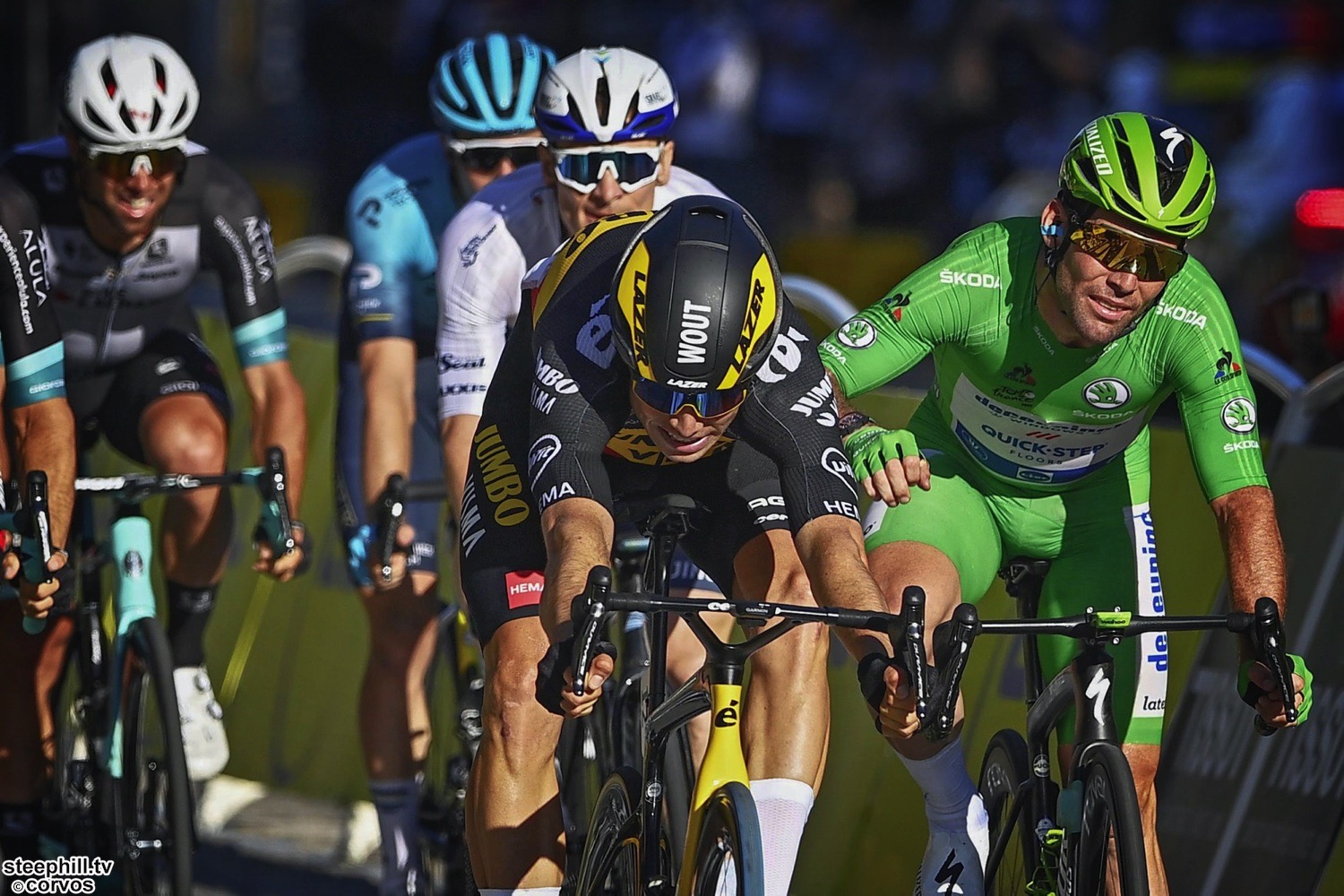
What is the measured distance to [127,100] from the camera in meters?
6.32

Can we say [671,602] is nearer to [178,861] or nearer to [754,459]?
[754,459]

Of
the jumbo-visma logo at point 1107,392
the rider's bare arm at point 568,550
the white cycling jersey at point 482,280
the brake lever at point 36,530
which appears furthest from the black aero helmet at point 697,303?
the brake lever at point 36,530

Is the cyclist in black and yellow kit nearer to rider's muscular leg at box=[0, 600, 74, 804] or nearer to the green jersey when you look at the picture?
the green jersey

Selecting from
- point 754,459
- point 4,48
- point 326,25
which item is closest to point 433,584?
point 754,459

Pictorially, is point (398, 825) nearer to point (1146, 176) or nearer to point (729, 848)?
point (729, 848)

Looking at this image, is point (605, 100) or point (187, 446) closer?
point (605, 100)

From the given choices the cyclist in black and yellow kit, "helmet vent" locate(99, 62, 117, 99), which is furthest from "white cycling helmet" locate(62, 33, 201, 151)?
the cyclist in black and yellow kit

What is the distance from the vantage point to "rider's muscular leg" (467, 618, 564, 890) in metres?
5.05

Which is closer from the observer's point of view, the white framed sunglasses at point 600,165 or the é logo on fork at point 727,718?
the é logo on fork at point 727,718

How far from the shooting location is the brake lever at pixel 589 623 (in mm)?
4262

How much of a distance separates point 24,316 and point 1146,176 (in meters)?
3.36

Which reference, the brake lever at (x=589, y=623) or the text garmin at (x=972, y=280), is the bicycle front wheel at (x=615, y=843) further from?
the text garmin at (x=972, y=280)

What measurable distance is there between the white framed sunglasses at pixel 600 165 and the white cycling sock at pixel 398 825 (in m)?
2.17

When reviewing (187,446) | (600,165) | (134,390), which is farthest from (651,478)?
(134,390)
